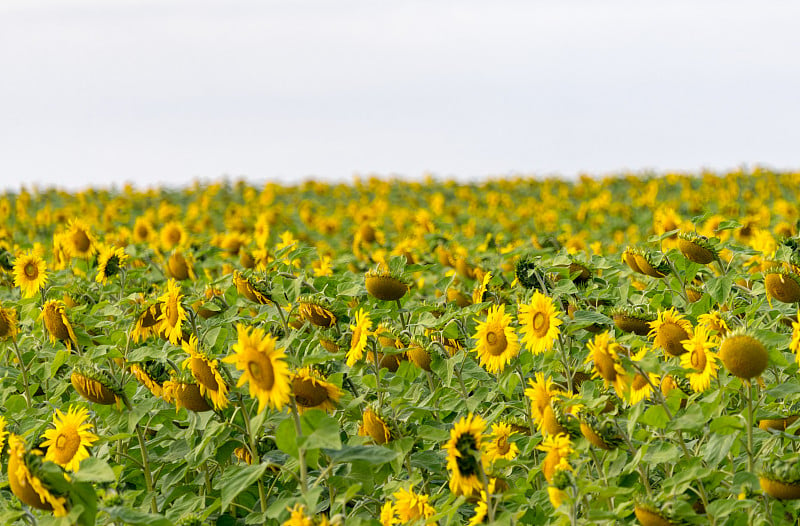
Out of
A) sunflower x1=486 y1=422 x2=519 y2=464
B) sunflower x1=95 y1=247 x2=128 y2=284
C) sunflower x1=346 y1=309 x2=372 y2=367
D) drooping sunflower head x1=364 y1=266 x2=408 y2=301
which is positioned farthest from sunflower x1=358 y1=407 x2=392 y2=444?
sunflower x1=95 y1=247 x2=128 y2=284

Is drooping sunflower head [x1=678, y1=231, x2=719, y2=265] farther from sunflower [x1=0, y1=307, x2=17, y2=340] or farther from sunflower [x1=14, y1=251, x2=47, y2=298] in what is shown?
sunflower [x1=14, y1=251, x2=47, y2=298]

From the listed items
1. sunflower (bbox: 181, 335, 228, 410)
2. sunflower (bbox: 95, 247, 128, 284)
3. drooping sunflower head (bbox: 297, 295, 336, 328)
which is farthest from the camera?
sunflower (bbox: 95, 247, 128, 284)

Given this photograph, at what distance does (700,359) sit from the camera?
10.6 feet

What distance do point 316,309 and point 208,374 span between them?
74cm

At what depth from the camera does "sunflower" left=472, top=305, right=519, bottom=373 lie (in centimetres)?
→ 368

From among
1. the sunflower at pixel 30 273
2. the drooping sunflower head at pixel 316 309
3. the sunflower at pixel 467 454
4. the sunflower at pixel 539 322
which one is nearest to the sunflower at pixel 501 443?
the sunflower at pixel 467 454

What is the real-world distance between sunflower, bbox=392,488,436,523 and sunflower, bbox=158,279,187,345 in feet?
4.30

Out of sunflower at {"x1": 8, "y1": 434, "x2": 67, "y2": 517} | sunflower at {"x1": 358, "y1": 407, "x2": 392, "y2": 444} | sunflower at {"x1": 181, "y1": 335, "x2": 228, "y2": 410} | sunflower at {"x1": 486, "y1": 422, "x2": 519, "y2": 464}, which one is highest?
sunflower at {"x1": 181, "y1": 335, "x2": 228, "y2": 410}

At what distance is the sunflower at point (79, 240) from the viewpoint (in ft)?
20.2

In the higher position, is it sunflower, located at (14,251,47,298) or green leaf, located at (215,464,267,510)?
sunflower, located at (14,251,47,298)

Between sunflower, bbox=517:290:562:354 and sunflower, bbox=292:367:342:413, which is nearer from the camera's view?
sunflower, bbox=292:367:342:413

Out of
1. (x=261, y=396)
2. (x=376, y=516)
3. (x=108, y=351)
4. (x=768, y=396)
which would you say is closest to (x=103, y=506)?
(x=261, y=396)

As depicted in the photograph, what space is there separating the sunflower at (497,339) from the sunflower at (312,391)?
0.78 metres

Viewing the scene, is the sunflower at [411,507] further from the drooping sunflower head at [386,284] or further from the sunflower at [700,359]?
the drooping sunflower head at [386,284]
